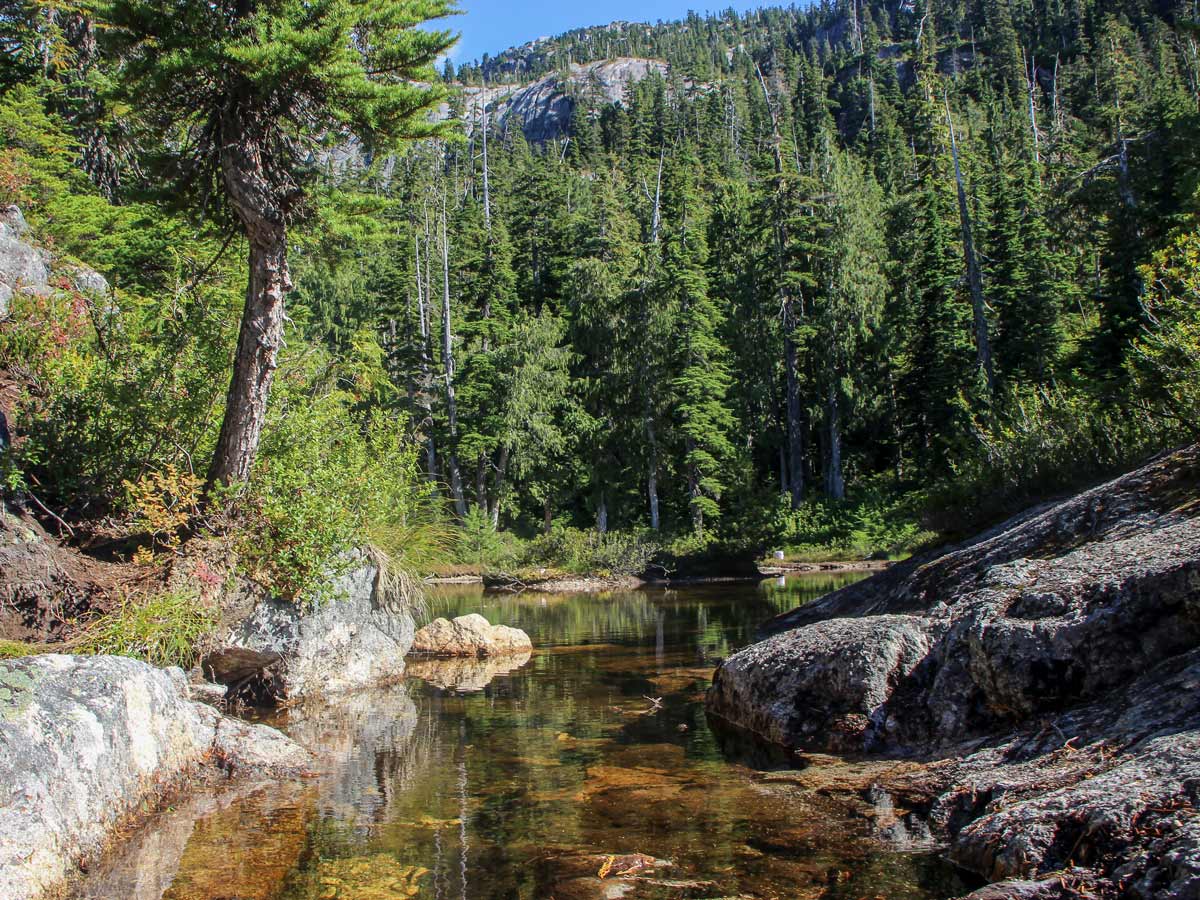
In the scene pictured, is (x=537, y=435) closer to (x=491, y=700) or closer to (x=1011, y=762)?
(x=491, y=700)

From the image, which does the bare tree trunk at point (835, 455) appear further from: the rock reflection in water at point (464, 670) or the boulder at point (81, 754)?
the boulder at point (81, 754)

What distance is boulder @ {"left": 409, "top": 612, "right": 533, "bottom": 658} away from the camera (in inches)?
596

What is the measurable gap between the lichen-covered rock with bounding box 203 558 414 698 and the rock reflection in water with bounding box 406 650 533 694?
613 millimetres

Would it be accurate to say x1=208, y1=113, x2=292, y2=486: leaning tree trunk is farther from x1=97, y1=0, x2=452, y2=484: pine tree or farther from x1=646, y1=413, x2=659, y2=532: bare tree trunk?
x1=646, y1=413, x2=659, y2=532: bare tree trunk

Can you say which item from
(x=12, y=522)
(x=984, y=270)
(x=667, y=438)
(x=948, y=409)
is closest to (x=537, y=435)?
(x=667, y=438)

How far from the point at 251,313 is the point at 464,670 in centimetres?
623

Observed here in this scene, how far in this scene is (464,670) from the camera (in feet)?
44.9

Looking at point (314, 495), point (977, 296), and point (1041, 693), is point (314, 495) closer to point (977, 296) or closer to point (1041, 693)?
point (1041, 693)

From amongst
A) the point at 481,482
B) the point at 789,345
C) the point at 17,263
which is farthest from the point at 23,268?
the point at 789,345

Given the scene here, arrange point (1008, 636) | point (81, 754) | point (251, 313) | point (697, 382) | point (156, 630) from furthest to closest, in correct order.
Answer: point (697, 382) → point (251, 313) → point (156, 630) → point (1008, 636) → point (81, 754)

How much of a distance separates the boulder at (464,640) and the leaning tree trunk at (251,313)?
534 cm

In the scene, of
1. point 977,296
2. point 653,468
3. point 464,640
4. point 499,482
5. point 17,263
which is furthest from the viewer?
point 499,482

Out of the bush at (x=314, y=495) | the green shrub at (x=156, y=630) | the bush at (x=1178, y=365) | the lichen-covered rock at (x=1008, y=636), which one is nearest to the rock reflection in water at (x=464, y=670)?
the bush at (x=314, y=495)

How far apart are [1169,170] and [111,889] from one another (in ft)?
116
